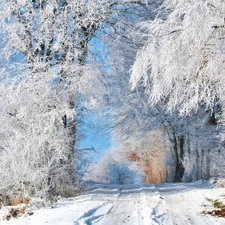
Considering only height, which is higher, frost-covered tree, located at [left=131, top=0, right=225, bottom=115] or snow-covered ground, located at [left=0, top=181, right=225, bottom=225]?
frost-covered tree, located at [left=131, top=0, right=225, bottom=115]

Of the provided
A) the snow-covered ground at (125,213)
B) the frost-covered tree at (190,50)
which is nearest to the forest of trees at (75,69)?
the frost-covered tree at (190,50)

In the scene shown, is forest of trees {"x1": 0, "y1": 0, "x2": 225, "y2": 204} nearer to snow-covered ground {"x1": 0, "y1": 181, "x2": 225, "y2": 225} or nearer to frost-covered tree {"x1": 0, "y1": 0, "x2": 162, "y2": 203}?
frost-covered tree {"x1": 0, "y1": 0, "x2": 162, "y2": 203}

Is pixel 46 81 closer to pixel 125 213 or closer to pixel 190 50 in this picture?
pixel 190 50

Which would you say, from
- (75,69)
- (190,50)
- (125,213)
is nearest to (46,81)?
(75,69)

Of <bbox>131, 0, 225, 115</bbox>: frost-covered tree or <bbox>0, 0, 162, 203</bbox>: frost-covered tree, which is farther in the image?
<bbox>0, 0, 162, 203</bbox>: frost-covered tree

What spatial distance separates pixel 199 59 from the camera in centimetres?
846

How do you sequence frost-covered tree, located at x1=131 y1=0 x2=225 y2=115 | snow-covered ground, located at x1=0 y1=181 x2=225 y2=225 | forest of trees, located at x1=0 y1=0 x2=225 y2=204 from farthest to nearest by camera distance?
forest of trees, located at x1=0 y1=0 x2=225 y2=204
frost-covered tree, located at x1=131 y1=0 x2=225 y2=115
snow-covered ground, located at x1=0 y1=181 x2=225 y2=225

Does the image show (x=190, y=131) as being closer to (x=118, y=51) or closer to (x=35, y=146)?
(x=118, y=51)

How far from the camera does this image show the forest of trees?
844cm

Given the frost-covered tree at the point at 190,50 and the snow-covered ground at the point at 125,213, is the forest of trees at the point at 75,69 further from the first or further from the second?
the snow-covered ground at the point at 125,213

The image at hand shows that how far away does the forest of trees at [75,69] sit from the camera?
332 inches

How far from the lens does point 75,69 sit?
432 inches

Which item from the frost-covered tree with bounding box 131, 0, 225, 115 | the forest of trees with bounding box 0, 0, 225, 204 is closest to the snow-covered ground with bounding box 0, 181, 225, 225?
the forest of trees with bounding box 0, 0, 225, 204

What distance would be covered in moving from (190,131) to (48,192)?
35.9 feet
